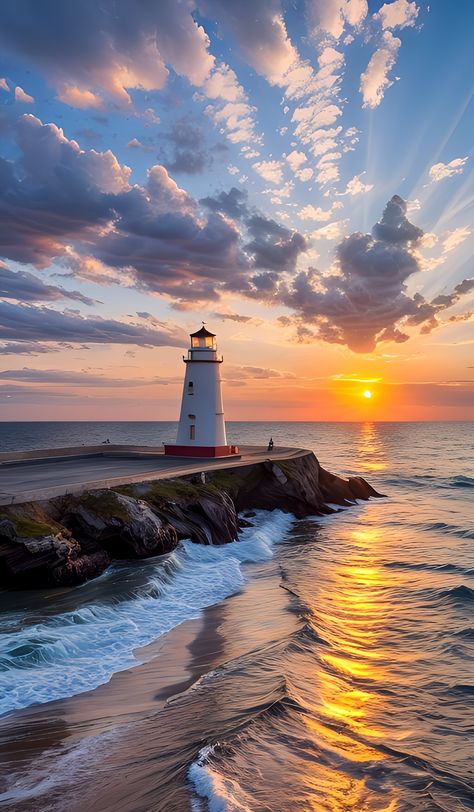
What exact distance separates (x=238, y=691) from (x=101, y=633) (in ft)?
15.0

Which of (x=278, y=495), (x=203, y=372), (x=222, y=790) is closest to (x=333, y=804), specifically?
(x=222, y=790)

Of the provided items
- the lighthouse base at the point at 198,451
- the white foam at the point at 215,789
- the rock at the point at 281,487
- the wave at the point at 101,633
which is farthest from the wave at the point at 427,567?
the white foam at the point at 215,789

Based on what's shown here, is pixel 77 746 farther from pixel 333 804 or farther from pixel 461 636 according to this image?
pixel 461 636

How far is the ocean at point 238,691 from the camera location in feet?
23.7

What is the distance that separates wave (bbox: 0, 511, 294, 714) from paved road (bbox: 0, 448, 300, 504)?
4.98 metres

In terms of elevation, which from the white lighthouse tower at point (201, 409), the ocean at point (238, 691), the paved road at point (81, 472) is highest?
the white lighthouse tower at point (201, 409)

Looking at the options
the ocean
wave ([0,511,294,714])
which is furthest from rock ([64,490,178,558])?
wave ([0,511,294,714])

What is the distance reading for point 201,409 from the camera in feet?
127

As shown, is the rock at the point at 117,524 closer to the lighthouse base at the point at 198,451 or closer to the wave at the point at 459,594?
the wave at the point at 459,594

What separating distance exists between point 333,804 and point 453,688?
549 centimetres

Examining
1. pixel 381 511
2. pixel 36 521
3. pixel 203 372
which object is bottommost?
pixel 381 511

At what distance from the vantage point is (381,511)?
131ft

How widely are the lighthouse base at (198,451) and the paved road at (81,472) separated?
146cm

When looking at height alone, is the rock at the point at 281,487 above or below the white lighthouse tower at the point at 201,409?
below
